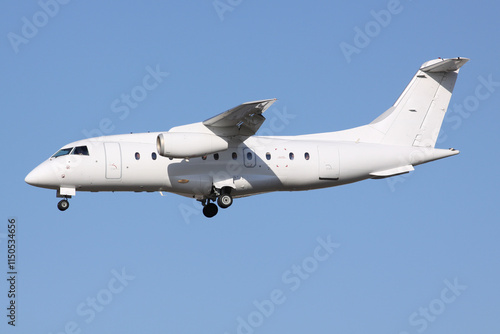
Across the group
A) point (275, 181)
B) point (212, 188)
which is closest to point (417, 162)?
point (275, 181)

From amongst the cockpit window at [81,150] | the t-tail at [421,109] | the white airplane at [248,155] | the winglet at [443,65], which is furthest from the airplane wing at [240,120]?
the winglet at [443,65]

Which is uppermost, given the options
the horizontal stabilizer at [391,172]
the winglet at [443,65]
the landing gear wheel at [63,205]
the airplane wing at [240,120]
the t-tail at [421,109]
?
the winglet at [443,65]

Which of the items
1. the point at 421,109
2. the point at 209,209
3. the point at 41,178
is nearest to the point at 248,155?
the point at 209,209

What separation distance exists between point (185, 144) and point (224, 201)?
2418 millimetres

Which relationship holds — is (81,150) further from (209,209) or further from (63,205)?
(209,209)

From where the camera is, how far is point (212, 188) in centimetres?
2405

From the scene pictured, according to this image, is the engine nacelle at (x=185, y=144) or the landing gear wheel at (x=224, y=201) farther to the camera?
the landing gear wheel at (x=224, y=201)

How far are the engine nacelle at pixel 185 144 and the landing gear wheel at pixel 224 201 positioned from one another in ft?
5.41

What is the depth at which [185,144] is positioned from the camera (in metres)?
22.5

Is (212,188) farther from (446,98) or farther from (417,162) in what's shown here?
(446,98)

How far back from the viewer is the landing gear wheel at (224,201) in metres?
24.1

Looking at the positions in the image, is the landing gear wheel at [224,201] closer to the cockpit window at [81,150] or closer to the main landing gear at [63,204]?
the cockpit window at [81,150]

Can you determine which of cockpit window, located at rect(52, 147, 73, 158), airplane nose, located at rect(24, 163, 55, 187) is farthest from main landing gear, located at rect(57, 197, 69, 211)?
cockpit window, located at rect(52, 147, 73, 158)

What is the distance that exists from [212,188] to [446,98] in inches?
312
